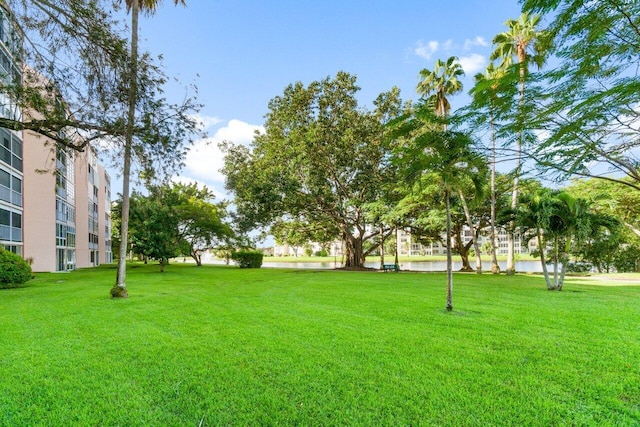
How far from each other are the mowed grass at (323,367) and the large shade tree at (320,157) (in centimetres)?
1545

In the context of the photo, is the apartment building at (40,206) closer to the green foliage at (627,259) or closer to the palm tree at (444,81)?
the palm tree at (444,81)

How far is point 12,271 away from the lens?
1419 cm

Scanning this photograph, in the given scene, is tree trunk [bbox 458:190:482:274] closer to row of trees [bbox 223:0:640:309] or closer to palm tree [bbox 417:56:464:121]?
row of trees [bbox 223:0:640:309]

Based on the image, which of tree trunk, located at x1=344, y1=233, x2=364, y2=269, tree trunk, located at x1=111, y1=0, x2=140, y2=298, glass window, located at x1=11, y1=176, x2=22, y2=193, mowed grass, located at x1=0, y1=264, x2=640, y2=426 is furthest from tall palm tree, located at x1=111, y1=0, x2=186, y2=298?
tree trunk, located at x1=344, y1=233, x2=364, y2=269

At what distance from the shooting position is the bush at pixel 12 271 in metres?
14.0

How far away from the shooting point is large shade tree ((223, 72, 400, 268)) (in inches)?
888

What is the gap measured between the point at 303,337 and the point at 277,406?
2343 millimetres

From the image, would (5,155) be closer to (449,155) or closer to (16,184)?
(16,184)

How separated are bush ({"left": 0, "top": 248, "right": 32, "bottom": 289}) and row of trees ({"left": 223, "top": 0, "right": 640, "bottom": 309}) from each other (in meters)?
12.0

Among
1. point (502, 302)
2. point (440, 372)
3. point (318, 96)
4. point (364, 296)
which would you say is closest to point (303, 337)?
point (440, 372)

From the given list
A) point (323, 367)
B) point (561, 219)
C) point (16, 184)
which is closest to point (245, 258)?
point (16, 184)

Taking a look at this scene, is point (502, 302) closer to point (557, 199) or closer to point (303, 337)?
point (557, 199)

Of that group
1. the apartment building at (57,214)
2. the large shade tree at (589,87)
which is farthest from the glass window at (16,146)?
the large shade tree at (589,87)

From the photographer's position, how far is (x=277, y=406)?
3.32 m
